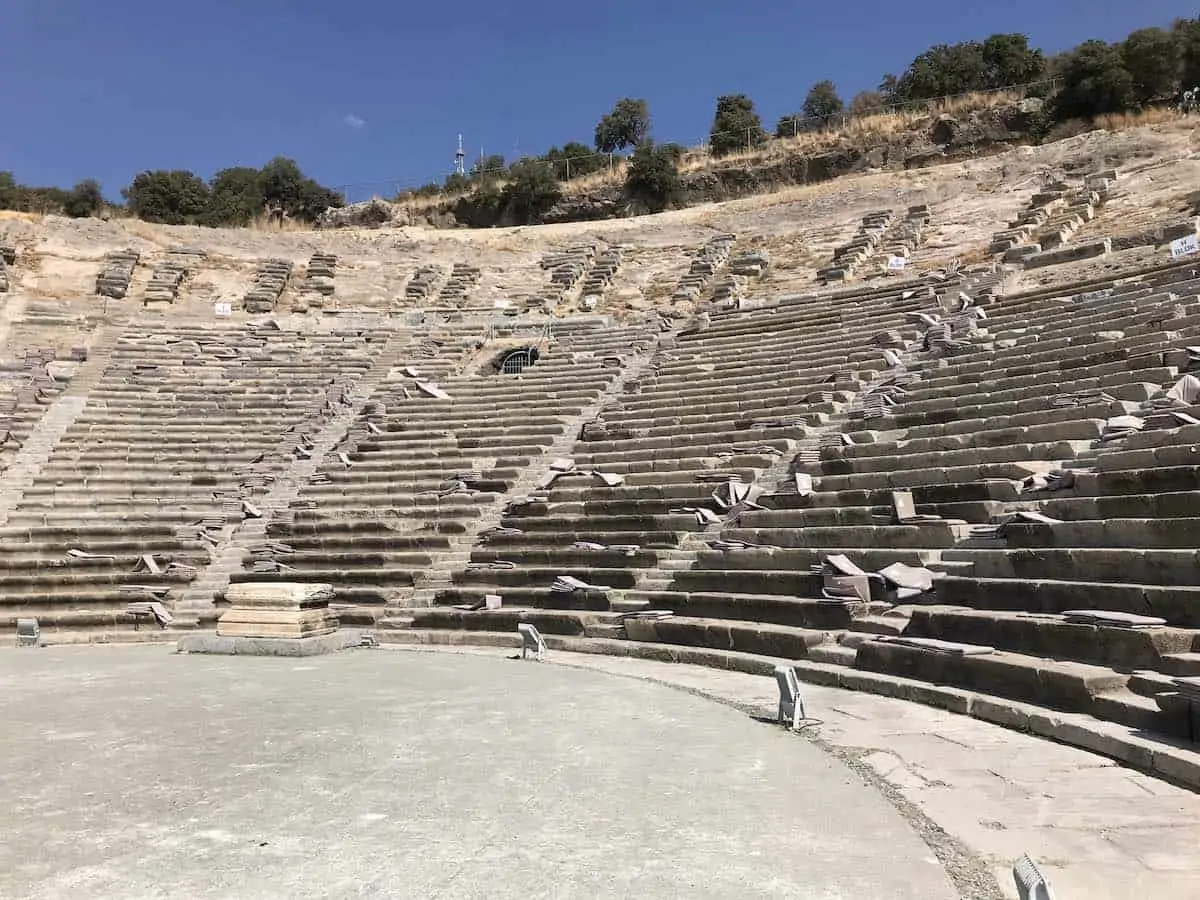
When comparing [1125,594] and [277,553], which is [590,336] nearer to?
[277,553]

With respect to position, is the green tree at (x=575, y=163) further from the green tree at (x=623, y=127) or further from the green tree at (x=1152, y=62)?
the green tree at (x=1152, y=62)

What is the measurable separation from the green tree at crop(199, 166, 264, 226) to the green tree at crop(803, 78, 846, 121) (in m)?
34.0

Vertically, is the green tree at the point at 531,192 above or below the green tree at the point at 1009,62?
below

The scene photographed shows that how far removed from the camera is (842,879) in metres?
3.46

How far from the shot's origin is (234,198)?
1944 inches

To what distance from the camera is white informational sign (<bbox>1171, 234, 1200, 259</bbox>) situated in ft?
50.4

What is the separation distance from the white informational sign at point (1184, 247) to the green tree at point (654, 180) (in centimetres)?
2886

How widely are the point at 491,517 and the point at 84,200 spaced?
47.4 metres

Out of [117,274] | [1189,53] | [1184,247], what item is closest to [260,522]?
[117,274]

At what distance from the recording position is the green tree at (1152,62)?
3600 centimetres

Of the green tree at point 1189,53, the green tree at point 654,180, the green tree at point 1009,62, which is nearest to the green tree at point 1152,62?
the green tree at point 1189,53

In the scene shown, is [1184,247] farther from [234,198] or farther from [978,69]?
[234,198]

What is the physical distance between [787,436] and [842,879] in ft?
35.2

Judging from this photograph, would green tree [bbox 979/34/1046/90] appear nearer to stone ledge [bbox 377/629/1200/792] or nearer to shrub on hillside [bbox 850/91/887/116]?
shrub on hillside [bbox 850/91/887/116]
